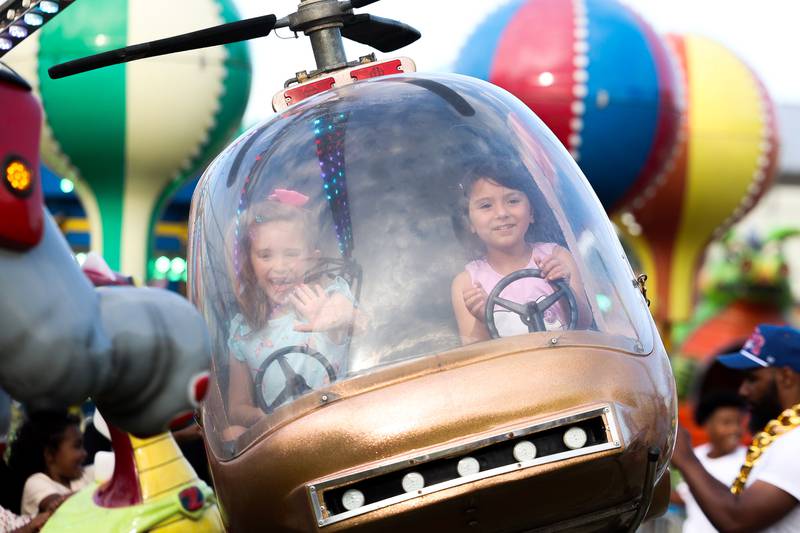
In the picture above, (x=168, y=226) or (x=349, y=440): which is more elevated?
(x=349, y=440)

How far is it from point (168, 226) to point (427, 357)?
33.6 ft

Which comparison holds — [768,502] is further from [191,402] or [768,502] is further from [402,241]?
[191,402]

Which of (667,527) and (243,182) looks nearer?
(243,182)

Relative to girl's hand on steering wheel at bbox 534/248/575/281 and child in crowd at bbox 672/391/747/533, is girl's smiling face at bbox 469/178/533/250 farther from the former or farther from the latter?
child in crowd at bbox 672/391/747/533

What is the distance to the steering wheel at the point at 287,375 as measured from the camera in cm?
366

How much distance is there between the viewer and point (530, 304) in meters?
3.81

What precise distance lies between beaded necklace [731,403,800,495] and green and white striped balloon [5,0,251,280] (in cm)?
739

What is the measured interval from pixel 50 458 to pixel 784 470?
3.28 m

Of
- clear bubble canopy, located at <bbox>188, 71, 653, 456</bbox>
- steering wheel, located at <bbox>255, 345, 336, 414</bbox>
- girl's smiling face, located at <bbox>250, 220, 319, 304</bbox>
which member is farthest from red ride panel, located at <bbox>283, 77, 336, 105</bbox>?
steering wheel, located at <bbox>255, 345, 336, 414</bbox>

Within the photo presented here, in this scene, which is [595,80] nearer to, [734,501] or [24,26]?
[734,501]

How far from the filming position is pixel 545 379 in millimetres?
3537

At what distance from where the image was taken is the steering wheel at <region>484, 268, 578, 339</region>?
3.75 metres

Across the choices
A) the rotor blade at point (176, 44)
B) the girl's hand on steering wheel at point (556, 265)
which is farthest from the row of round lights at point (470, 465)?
the rotor blade at point (176, 44)

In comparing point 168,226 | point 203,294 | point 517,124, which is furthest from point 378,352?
point 168,226
